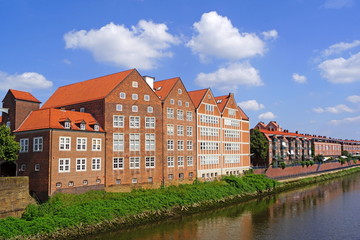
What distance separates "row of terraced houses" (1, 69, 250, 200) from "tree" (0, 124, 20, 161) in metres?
1.37

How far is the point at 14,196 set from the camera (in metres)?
32.0

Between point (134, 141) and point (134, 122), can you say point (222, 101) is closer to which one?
point (134, 122)

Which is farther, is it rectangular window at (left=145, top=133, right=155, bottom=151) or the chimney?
the chimney

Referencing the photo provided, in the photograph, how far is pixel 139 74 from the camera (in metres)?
45.1

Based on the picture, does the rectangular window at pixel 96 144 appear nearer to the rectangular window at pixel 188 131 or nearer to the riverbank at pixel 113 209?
the riverbank at pixel 113 209

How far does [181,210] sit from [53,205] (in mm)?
14595

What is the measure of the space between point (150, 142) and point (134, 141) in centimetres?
265

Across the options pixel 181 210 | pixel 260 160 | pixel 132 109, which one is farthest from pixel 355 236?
pixel 260 160

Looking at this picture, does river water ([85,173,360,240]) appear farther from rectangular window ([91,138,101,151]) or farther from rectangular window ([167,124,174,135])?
rectangular window ([167,124,174,135])

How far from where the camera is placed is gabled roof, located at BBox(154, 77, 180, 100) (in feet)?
163

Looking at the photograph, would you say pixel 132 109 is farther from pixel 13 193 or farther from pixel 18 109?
pixel 13 193

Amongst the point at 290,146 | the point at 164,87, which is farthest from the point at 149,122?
the point at 290,146

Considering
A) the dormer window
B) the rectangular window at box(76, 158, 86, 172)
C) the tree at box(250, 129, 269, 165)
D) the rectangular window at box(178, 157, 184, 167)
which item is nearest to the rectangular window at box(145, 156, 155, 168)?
the rectangular window at box(178, 157, 184, 167)

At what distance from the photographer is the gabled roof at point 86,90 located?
43.8 meters
